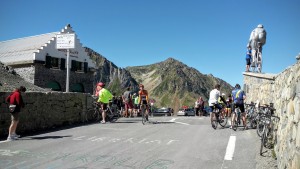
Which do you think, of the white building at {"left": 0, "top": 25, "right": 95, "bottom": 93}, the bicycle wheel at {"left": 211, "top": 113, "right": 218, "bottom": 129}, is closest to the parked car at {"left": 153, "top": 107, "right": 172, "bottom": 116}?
the white building at {"left": 0, "top": 25, "right": 95, "bottom": 93}

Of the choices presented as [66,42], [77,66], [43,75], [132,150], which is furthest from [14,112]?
[77,66]

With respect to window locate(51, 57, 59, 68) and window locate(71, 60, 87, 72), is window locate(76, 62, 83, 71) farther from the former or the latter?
window locate(51, 57, 59, 68)

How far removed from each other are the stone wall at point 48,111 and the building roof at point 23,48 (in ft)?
83.8

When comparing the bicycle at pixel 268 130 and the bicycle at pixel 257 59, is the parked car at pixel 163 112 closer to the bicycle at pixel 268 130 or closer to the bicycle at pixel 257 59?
the bicycle at pixel 257 59

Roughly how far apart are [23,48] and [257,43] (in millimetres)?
33531

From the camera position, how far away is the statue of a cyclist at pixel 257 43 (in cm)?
1909

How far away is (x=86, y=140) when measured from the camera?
10086 millimetres

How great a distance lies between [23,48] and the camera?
141ft

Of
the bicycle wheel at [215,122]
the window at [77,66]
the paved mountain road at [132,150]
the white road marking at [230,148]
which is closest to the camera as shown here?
the paved mountain road at [132,150]

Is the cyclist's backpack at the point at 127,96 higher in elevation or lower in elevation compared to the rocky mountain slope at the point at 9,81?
lower

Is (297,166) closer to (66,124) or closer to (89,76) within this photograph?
(66,124)

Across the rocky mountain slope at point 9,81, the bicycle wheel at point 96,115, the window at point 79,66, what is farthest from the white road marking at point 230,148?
the window at point 79,66

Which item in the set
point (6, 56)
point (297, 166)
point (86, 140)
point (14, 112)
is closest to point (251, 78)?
point (86, 140)

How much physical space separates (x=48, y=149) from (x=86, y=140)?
1.69 meters
